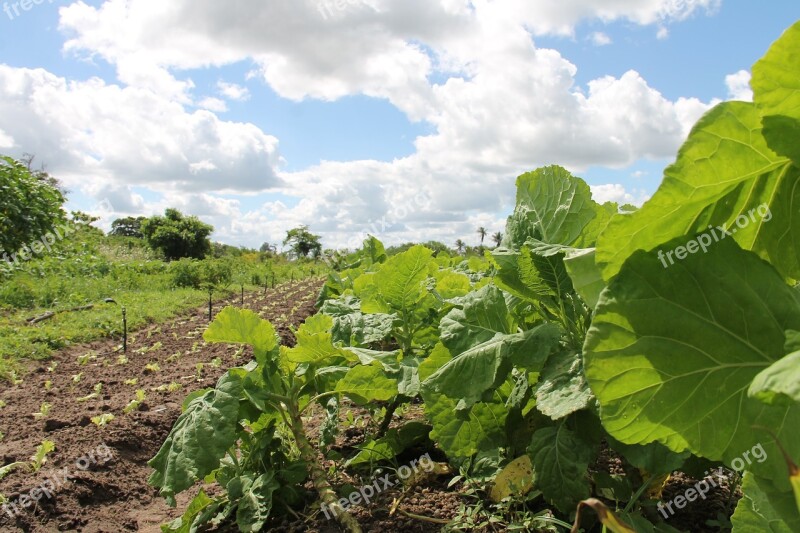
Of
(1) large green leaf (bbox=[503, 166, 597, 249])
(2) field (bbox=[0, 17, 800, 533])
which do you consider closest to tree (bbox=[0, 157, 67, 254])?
(2) field (bbox=[0, 17, 800, 533])

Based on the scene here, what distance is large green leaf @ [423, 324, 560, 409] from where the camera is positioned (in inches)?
75.2

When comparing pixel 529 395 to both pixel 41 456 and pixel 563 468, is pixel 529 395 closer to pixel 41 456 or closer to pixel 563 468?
pixel 563 468

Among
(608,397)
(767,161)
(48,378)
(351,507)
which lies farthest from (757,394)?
(48,378)

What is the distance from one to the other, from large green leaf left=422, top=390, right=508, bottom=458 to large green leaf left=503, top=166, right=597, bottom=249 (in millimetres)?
676

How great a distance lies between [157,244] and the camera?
30.4 meters

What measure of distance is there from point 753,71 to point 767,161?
0.51ft

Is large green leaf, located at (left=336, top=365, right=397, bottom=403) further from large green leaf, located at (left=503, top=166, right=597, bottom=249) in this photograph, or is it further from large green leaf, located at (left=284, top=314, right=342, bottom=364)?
large green leaf, located at (left=503, top=166, right=597, bottom=249)

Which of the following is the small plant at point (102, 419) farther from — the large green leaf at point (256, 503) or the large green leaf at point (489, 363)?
the large green leaf at point (489, 363)

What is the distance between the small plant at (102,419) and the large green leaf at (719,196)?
13.4 ft

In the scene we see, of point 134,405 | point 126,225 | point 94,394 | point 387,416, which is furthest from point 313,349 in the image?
point 126,225

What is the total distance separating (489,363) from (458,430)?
533 mm

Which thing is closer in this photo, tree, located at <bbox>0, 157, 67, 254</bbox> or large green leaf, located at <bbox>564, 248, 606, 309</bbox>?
large green leaf, located at <bbox>564, 248, 606, 309</bbox>

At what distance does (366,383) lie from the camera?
8.16 feet

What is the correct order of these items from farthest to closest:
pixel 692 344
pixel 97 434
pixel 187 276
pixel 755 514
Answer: pixel 187 276, pixel 97 434, pixel 755 514, pixel 692 344
